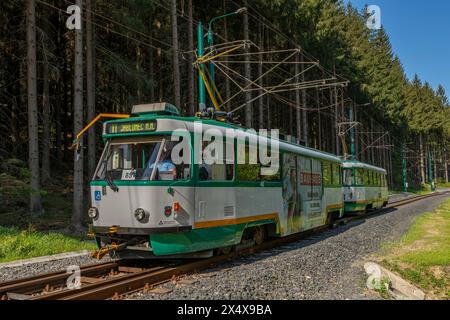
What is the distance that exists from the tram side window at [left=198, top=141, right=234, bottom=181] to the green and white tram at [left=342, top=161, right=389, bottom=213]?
14.1 metres

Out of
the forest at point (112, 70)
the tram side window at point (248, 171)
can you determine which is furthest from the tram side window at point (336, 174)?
the tram side window at point (248, 171)

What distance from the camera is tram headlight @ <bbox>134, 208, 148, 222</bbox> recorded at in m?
8.05

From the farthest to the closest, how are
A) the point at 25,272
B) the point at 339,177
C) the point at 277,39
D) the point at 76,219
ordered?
the point at 277,39, the point at 339,177, the point at 76,219, the point at 25,272

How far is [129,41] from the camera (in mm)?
28641

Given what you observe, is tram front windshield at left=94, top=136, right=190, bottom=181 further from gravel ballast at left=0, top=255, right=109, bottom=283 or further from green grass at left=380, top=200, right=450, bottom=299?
green grass at left=380, top=200, right=450, bottom=299

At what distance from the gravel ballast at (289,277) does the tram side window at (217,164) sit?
6.23 ft

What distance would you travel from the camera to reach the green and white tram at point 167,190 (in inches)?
321

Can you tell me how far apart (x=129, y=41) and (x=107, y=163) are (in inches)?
847

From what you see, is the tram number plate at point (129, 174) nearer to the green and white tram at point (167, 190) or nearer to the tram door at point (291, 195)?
the green and white tram at point (167, 190)

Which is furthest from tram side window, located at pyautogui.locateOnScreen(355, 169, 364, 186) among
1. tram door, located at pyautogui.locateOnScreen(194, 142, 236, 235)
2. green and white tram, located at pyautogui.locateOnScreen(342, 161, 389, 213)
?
tram door, located at pyautogui.locateOnScreen(194, 142, 236, 235)

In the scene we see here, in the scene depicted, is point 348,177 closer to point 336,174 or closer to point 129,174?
point 336,174

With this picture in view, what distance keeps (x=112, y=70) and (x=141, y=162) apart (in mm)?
15529
